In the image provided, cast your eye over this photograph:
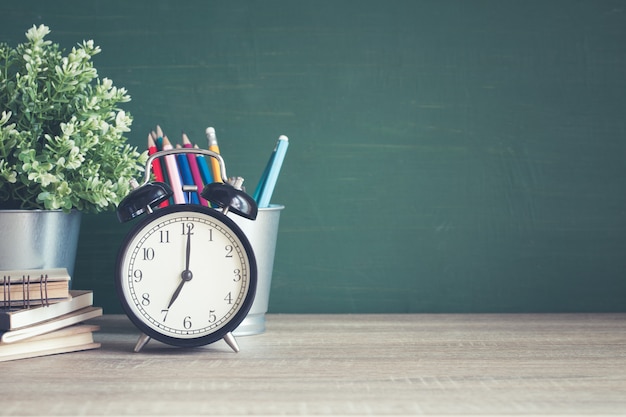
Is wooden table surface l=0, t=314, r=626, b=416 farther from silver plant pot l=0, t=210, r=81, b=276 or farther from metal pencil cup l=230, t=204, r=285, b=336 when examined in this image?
silver plant pot l=0, t=210, r=81, b=276

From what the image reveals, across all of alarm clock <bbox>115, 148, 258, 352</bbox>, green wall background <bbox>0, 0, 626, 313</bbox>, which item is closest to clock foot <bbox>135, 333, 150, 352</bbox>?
alarm clock <bbox>115, 148, 258, 352</bbox>

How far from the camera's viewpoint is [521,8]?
56.5 inches

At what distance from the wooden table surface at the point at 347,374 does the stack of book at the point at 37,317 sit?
0.08 feet

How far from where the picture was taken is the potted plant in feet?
3.74

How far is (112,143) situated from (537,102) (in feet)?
Result: 2.64

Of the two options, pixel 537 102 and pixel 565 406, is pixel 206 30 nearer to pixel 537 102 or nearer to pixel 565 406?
pixel 537 102

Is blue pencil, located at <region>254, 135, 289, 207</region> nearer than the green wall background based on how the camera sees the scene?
Yes

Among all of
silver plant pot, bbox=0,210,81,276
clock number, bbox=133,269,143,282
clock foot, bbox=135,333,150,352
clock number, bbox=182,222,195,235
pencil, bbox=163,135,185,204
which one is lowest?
clock foot, bbox=135,333,150,352

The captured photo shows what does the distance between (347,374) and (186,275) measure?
0.97 ft

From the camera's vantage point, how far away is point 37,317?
1040mm

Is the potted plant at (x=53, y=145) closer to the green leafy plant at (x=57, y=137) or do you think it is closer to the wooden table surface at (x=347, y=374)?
the green leafy plant at (x=57, y=137)

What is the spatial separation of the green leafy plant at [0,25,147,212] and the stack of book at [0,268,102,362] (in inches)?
5.6

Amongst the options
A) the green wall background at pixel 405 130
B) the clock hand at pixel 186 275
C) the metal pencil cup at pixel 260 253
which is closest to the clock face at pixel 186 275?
the clock hand at pixel 186 275

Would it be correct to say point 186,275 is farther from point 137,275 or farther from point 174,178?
point 174,178
